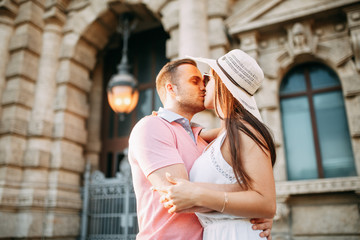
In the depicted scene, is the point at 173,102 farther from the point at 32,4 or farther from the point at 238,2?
the point at 32,4

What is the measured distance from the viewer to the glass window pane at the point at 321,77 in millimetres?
5633

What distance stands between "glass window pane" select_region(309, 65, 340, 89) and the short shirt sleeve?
4.73 metres

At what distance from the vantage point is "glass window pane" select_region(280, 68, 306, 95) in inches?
229

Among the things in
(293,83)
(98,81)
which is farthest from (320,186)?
(98,81)

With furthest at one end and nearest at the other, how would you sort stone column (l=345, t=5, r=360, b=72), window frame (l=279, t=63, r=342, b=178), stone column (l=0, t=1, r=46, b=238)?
stone column (l=0, t=1, r=46, b=238) → window frame (l=279, t=63, r=342, b=178) → stone column (l=345, t=5, r=360, b=72)

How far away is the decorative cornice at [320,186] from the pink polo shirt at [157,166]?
3.40 m

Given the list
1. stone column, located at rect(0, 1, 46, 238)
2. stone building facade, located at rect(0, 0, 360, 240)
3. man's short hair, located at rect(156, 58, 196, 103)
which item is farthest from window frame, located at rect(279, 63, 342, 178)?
stone column, located at rect(0, 1, 46, 238)

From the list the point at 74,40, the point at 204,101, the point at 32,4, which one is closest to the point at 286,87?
the point at 204,101

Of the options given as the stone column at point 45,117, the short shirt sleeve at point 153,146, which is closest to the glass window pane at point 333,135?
the short shirt sleeve at point 153,146

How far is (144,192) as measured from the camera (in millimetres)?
1947

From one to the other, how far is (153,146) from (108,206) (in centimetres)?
565

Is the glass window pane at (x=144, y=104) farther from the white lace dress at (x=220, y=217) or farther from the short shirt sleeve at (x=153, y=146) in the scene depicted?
the white lace dress at (x=220, y=217)

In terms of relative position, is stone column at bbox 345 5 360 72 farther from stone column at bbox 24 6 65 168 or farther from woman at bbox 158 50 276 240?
stone column at bbox 24 6 65 168

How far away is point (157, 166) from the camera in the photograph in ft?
5.58
